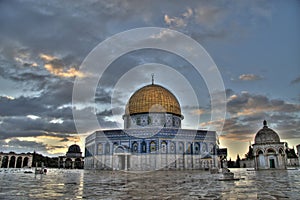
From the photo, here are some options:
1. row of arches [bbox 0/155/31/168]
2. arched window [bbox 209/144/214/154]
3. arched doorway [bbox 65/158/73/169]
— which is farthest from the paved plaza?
row of arches [bbox 0/155/31/168]

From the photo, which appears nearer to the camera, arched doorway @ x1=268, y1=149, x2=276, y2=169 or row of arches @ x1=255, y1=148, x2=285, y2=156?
row of arches @ x1=255, y1=148, x2=285, y2=156

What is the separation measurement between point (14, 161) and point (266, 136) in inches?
2286

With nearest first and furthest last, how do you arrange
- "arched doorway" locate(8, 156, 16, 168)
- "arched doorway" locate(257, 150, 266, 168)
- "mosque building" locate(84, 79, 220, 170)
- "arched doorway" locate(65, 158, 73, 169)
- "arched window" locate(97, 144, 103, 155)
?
"mosque building" locate(84, 79, 220, 170) < "arched doorway" locate(257, 150, 266, 168) < "arched window" locate(97, 144, 103, 155) < "arched doorway" locate(65, 158, 73, 169) < "arched doorway" locate(8, 156, 16, 168)

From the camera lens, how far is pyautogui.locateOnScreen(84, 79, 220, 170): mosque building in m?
30.2

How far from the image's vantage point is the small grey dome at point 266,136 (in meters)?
32.0

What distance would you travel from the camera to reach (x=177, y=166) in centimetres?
3011

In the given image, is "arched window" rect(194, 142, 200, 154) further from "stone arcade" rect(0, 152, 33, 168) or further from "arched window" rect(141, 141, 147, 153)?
"stone arcade" rect(0, 152, 33, 168)

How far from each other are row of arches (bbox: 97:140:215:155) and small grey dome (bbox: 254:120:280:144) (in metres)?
6.10

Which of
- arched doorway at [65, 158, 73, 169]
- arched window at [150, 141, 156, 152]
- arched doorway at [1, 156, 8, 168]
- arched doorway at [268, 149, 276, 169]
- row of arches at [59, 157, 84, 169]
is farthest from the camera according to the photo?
arched doorway at [65, 158, 73, 169]

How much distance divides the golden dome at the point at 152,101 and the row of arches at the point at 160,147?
19.7 feet

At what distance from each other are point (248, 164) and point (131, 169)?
31.3m

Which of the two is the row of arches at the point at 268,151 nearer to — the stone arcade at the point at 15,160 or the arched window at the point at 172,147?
the arched window at the point at 172,147

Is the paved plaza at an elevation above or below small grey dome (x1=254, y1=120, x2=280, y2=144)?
below

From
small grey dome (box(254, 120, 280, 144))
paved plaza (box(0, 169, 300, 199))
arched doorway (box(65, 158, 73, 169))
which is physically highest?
small grey dome (box(254, 120, 280, 144))
